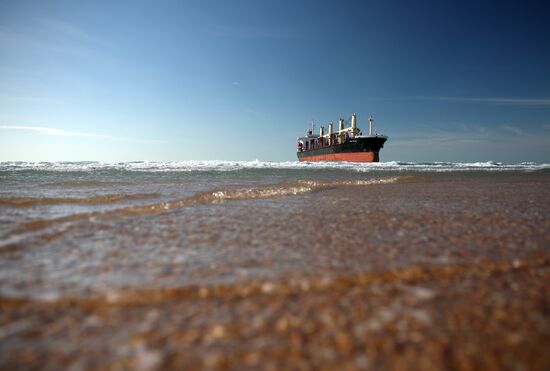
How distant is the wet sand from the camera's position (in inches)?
38.7

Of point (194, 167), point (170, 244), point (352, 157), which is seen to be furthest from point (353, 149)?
point (170, 244)

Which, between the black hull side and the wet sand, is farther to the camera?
the black hull side

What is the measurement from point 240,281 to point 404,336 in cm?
80

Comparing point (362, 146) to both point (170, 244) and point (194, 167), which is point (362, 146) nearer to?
point (194, 167)

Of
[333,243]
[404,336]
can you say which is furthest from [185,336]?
[333,243]

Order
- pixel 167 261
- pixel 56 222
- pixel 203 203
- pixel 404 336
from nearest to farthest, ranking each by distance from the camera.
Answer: pixel 404 336 → pixel 167 261 → pixel 56 222 → pixel 203 203

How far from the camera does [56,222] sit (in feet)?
9.52

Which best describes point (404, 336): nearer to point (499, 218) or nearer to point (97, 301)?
point (97, 301)

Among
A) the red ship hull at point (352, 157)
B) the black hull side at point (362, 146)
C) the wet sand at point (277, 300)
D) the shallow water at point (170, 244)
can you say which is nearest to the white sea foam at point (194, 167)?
the red ship hull at point (352, 157)

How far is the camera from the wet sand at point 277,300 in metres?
0.98

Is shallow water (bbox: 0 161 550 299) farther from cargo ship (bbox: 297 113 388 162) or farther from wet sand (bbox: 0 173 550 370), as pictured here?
cargo ship (bbox: 297 113 388 162)

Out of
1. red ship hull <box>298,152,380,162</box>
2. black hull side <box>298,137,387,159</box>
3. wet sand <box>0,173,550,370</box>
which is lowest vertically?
wet sand <box>0,173,550,370</box>

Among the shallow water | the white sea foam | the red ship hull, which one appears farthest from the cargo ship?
the shallow water

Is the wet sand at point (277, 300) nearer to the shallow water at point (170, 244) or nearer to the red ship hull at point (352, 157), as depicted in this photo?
the shallow water at point (170, 244)
